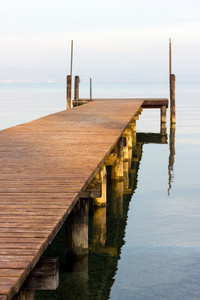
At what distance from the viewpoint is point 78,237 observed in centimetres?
648

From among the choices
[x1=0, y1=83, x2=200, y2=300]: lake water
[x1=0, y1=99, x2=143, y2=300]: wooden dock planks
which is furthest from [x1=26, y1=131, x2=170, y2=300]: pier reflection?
[x1=0, y1=99, x2=143, y2=300]: wooden dock planks

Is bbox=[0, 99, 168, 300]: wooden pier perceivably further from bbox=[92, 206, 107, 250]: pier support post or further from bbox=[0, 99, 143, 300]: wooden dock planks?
bbox=[92, 206, 107, 250]: pier support post

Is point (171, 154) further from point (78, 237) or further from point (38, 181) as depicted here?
point (38, 181)

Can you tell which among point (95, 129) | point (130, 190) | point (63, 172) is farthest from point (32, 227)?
point (130, 190)

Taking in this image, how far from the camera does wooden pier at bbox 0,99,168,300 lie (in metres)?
3.37

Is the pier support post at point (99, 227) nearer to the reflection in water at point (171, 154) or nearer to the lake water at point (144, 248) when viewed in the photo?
the lake water at point (144, 248)

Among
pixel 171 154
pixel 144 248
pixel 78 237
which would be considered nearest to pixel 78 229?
pixel 78 237

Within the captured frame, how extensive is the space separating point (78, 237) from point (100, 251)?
83 cm

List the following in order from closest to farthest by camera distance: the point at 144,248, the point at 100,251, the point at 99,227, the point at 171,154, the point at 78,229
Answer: the point at 78,229, the point at 100,251, the point at 144,248, the point at 99,227, the point at 171,154

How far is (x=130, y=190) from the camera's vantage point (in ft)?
38.1

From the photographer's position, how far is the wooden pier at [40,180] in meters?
3.37

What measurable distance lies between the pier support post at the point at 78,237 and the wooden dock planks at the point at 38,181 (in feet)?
1.77

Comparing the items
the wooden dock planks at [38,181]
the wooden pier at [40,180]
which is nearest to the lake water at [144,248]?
the wooden pier at [40,180]

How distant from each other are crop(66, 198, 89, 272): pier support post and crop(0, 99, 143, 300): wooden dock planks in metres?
0.54
